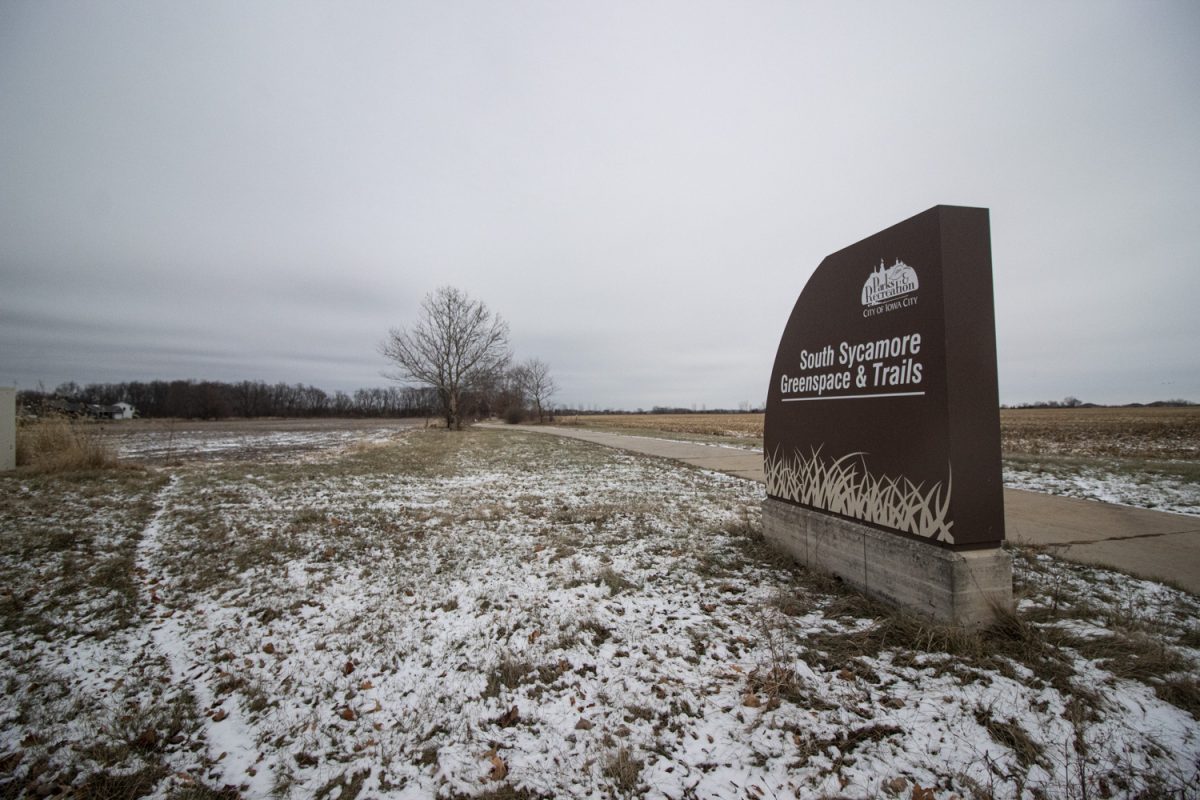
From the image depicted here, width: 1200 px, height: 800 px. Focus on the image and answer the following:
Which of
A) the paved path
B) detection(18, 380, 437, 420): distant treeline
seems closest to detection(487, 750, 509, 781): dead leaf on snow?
the paved path

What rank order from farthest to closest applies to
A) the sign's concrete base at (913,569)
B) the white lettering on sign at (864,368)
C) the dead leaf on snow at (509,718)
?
the white lettering on sign at (864,368)
the sign's concrete base at (913,569)
the dead leaf on snow at (509,718)

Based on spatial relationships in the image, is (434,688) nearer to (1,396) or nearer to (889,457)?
(889,457)

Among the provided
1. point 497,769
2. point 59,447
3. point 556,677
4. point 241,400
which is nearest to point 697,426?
point 59,447

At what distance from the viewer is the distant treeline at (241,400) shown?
278 feet

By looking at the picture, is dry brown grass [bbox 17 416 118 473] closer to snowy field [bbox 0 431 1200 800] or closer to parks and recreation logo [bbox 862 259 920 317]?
snowy field [bbox 0 431 1200 800]

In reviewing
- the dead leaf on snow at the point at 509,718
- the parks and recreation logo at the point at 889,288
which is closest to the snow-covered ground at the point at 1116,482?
the parks and recreation logo at the point at 889,288

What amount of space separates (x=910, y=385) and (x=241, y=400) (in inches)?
4751

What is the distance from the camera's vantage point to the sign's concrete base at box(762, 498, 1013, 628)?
10.6 feet

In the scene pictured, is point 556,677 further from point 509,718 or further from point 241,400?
point 241,400

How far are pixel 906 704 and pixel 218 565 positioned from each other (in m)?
6.37

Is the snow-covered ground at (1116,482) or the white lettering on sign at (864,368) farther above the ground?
the white lettering on sign at (864,368)

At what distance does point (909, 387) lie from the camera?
144 inches

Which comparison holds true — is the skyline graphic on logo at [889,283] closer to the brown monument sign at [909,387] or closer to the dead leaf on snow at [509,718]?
the brown monument sign at [909,387]

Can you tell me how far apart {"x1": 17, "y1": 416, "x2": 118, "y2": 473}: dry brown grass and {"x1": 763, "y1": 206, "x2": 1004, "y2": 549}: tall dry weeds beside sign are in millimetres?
13554
